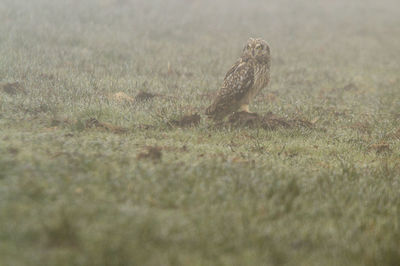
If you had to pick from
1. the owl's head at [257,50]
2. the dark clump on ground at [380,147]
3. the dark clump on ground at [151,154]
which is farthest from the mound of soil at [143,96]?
the dark clump on ground at [380,147]

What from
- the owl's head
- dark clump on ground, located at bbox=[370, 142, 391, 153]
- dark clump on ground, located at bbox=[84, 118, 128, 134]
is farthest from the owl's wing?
dark clump on ground, located at bbox=[370, 142, 391, 153]

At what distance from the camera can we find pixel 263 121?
846cm

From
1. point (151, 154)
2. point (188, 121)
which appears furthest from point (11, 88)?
point (151, 154)

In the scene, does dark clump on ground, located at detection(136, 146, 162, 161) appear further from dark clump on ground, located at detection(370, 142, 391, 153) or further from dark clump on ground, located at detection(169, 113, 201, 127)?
dark clump on ground, located at detection(370, 142, 391, 153)

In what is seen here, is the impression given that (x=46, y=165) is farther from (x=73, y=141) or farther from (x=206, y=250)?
(x=206, y=250)

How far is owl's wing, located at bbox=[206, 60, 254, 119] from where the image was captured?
866 cm

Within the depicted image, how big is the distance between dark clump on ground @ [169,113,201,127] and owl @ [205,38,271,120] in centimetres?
46

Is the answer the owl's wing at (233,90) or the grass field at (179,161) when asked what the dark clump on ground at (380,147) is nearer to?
the grass field at (179,161)

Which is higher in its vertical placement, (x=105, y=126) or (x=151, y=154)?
(x=151, y=154)

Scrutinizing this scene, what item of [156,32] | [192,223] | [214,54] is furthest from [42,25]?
[192,223]

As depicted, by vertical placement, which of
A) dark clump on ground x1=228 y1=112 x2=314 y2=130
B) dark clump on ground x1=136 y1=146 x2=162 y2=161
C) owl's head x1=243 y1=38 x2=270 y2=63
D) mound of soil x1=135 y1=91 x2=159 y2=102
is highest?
owl's head x1=243 y1=38 x2=270 y2=63

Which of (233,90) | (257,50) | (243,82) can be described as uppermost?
(257,50)

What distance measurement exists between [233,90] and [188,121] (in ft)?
3.71

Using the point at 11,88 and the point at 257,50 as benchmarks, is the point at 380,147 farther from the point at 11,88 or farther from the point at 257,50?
the point at 11,88
